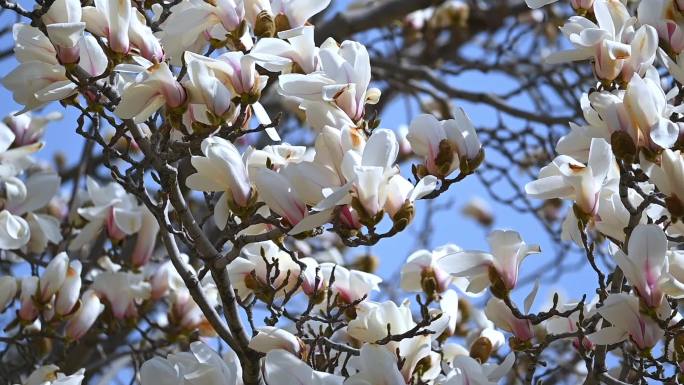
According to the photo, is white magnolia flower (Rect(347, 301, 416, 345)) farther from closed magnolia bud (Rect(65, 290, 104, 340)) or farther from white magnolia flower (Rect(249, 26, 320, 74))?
closed magnolia bud (Rect(65, 290, 104, 340))

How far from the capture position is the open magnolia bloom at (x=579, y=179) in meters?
1.35

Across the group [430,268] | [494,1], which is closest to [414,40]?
[494,1]

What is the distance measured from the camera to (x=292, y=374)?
1.26 metres

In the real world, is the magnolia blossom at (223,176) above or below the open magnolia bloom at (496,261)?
above

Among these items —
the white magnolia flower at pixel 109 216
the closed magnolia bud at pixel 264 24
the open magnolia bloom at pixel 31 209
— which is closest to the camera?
the closed magnolia bud at pixel 264 24

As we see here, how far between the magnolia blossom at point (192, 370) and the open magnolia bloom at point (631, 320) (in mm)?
508

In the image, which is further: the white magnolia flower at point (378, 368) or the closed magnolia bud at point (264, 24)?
the closed magnolia bud at point (264, 24)

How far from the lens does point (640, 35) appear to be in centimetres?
146

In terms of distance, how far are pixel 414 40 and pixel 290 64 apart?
102 inches

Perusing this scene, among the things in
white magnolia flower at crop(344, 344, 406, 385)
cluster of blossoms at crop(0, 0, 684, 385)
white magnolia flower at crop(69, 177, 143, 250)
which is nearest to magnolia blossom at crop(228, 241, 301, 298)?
cluster of blossoms at crop(0, 0, 684, 385)

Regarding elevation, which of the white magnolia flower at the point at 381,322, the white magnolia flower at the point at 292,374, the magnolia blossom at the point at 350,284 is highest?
the white magnolia flower at the point at 292,374

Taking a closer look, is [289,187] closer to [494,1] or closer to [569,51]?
[569,51]

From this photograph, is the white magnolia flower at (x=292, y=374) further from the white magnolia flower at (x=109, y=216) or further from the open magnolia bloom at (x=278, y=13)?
the white magnolia flower at (x=109, y=216)

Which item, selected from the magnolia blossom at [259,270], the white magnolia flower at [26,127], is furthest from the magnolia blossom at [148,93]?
the white magnolia flower at [26,127]
